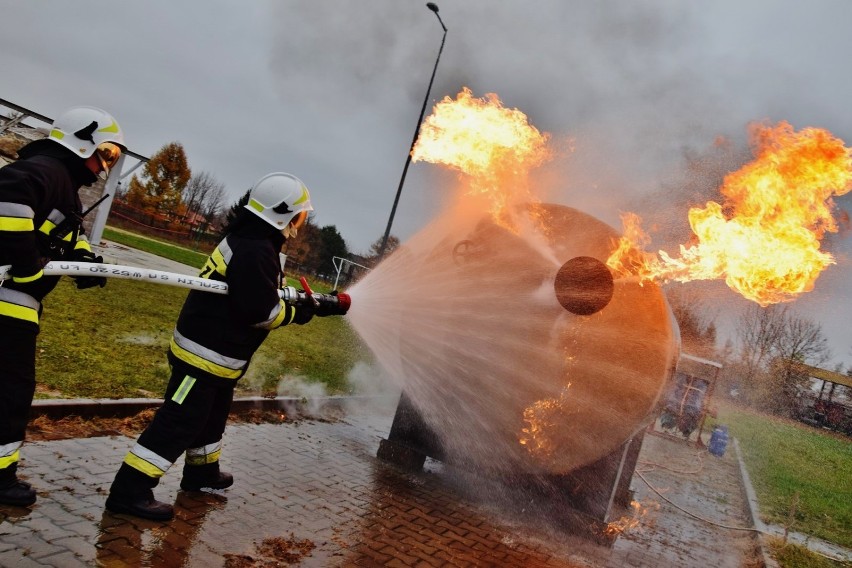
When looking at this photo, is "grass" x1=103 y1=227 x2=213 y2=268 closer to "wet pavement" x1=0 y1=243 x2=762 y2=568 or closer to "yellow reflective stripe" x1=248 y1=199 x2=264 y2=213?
"wet pavement" x1=0 y1=243 x2=762 y2=568

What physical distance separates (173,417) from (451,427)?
102 inches

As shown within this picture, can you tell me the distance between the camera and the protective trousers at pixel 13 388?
3152mm

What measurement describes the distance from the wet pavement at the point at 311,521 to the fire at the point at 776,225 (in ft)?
9.08

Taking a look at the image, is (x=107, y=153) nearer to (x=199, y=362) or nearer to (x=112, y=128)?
(x=112, y=128)

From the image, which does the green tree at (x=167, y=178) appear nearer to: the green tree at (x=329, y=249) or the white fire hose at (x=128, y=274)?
the green tree at (x=329, y=249)

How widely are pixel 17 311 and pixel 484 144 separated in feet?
14.3

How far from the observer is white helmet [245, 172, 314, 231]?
389 centimetres

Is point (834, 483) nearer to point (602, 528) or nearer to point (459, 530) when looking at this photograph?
point (602, 528)

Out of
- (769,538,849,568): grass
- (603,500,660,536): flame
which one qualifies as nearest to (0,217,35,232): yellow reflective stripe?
(603,500,660,536): flame

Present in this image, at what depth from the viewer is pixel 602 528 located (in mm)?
5055

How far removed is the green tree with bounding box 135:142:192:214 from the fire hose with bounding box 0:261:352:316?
51.4m

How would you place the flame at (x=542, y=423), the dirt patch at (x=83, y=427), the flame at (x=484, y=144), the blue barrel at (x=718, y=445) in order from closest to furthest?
the dirt patch at (x=83, y=427) → the flame at (x=542, y=423) → the flame at (x=484, y=144) → the blue barrel at (x=718, y=445)

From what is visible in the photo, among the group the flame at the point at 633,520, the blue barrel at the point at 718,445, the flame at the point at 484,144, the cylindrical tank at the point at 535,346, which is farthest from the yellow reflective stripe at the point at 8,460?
the blue barrel at the point at 718,445

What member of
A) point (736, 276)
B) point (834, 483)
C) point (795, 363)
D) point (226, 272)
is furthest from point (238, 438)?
point (795, 363)
